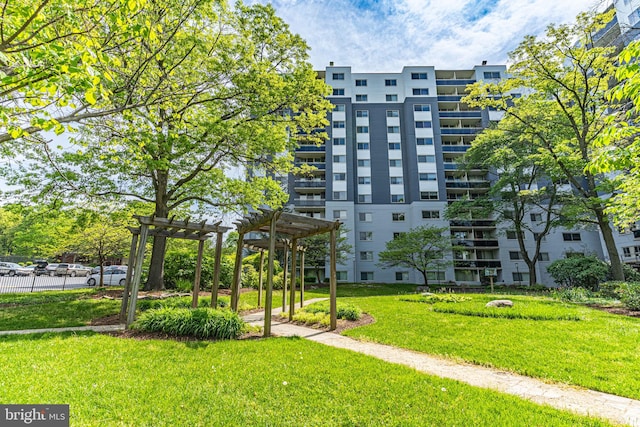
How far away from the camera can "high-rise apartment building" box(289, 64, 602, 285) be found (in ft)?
109

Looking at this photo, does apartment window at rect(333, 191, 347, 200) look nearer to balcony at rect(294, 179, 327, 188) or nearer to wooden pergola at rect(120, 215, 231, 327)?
balcony at rect(294, 179, 327, 188)

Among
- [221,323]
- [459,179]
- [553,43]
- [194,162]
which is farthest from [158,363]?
[459,179]

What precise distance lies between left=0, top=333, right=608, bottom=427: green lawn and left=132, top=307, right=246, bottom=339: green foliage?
4.08 ft

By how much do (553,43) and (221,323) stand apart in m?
22.3

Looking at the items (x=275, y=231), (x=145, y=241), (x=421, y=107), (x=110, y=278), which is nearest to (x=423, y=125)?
(x=421, y=107)

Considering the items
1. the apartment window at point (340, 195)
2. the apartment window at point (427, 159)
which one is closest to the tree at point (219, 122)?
the apartment window at point (340, 195)

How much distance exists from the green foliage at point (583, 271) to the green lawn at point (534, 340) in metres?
11.8

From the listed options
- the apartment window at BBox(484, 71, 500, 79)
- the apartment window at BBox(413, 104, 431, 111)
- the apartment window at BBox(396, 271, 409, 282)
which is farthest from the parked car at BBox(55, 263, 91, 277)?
the apartment window at BBox(484, 71, 500, 79)

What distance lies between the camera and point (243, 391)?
12.4 feet

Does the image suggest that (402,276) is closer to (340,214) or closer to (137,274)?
(340,214)

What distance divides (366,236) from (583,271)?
19.5 meters

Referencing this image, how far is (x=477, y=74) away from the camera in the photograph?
38.0 metres

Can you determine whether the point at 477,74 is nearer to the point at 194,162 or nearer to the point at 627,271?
the point at 627,271

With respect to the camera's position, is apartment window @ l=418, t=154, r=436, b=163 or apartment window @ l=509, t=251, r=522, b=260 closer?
apartment window @ l=509, t=251, r=522, b=260
